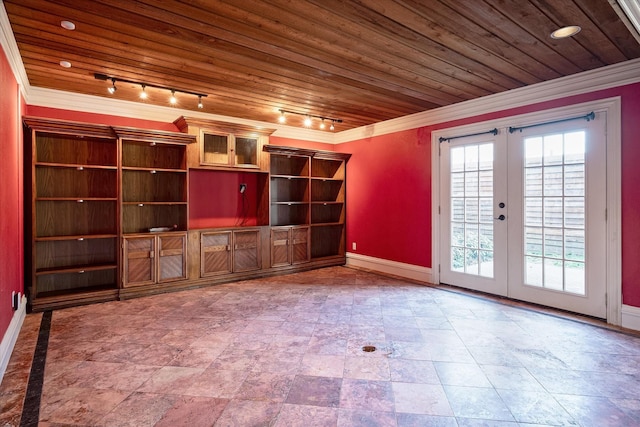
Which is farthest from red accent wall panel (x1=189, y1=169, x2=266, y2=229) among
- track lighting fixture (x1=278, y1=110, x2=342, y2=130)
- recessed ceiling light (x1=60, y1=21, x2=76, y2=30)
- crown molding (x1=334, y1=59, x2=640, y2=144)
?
recessed ceiling light (x1=60, y1=21, x2=76, y2=30)

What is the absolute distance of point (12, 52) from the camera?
9.59 feet

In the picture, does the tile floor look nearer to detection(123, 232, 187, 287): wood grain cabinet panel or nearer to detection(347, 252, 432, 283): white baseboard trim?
detection(123, 232, 187, 287): wood grain cabinet panel

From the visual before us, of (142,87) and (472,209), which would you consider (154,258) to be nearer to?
(142,87)

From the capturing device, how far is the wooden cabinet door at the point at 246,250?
17.1 feet

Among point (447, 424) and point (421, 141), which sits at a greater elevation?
point (421, 141)

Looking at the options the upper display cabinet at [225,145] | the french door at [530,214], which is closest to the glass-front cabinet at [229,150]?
the upper display cabinet at [225,145]

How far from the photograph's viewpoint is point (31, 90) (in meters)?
4.00

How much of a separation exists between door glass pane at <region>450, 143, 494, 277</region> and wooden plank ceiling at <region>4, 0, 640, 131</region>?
32.7 inches

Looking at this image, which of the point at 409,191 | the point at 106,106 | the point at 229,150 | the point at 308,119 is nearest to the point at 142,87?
the point at 106,106

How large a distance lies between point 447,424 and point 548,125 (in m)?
3.45

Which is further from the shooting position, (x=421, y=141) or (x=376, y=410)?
(x=421, y=141)

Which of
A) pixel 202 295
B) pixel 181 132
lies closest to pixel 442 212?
pixel 202 295

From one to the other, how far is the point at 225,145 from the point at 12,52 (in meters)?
2.54

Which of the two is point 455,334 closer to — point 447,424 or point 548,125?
point 447,424
